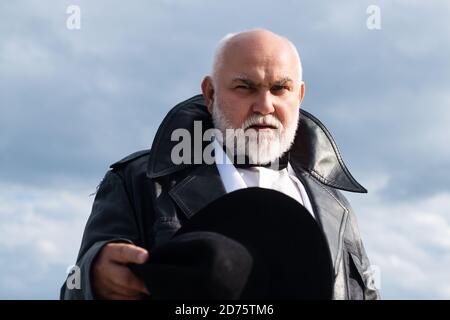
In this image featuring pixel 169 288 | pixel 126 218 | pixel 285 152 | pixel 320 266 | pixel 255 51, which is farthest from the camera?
pixel 285 152

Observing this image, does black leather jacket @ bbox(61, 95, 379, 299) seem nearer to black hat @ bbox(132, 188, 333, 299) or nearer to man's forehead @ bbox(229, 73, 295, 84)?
man's forehead @ bbox(229, 73, 295, 84)

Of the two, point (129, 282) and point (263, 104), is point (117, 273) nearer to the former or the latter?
point (129, 282)

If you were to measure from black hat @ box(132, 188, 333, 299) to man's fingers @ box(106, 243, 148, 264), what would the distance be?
0.14ft

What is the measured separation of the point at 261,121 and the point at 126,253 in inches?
57.8

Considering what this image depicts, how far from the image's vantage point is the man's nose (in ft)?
14.9

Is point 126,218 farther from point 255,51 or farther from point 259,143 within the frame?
point 255,51

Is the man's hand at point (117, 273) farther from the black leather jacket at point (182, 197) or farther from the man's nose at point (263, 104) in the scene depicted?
the man's nose at point (263, 104)

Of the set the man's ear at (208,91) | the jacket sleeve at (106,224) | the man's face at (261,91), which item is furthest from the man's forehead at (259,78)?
the jacket sleeve at (106,224)

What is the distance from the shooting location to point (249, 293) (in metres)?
3.36
